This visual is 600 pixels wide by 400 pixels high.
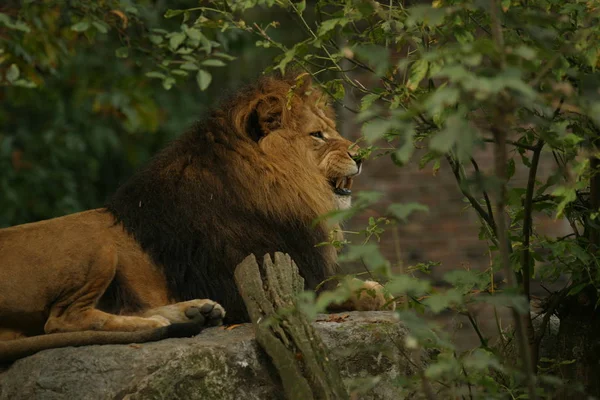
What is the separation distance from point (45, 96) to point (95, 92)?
654 millimetres

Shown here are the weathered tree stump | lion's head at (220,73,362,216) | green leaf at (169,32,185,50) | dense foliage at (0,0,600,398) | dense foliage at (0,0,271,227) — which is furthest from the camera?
dense foliage at (0,0,271,227)

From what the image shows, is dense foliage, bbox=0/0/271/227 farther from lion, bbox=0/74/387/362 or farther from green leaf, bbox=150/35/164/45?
lion, bbox=0/74/387/362

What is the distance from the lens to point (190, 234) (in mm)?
4254

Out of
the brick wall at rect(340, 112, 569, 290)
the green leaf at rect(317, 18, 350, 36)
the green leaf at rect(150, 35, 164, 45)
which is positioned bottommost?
the brick wall at rect(340, 112, 569, 290)

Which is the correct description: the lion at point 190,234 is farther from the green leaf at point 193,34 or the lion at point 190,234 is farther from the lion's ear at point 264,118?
the green leaf at point 193,34

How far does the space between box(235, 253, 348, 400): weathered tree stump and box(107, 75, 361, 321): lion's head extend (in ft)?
0.82

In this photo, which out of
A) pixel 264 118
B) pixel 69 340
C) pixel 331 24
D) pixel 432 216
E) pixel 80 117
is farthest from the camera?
pixel 80 117

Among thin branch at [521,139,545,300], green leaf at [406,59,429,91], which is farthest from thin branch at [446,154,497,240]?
green leaf at [406,59,429,91]

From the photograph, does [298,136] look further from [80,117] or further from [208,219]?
[80,117]

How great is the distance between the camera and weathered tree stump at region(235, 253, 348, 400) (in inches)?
128

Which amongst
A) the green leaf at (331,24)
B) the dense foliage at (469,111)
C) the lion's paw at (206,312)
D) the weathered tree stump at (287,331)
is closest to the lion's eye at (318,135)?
the dense foliage at (469,111)

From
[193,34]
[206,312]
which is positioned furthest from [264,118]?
[206,312]

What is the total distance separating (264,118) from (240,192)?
35cm

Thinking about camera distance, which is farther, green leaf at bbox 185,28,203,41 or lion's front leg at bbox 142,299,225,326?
green leaf at bbox 185,28,203,41
